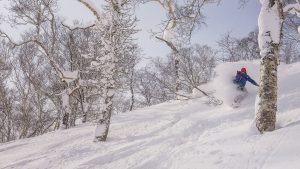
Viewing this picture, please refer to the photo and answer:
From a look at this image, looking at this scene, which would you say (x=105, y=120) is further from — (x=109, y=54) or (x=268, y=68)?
(x=268, y=68)

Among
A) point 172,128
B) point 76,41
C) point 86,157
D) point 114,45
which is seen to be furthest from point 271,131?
point 76,41

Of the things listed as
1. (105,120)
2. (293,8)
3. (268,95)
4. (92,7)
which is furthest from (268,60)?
(92,7)

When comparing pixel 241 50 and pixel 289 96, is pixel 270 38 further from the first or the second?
pixel 241 50

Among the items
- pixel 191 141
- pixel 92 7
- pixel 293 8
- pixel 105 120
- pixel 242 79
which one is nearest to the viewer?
pixel 293 8

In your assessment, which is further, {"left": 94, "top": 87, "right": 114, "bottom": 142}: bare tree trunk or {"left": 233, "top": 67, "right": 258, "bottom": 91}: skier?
{"left": 94, "top": 87, "right": 114, "bottom": 142}: bare tree trunk

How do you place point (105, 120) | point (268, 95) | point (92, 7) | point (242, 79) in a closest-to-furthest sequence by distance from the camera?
point (268, 95) < point (242, 79) < point (105, 120) < point (92, 7)

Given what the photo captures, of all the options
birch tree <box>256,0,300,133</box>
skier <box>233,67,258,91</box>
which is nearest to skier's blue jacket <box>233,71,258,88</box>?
skier <box>233,67,258,91</box>

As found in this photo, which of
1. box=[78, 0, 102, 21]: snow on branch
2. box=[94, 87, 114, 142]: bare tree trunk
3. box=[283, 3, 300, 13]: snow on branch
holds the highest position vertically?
box=[78, 0, 102, 21]: snow on branch

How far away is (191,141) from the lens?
30.5ft

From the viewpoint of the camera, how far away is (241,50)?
31.0m

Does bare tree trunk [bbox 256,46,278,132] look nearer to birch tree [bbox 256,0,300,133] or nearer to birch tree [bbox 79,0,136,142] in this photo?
birch tree [bbox 256,0,300,133]

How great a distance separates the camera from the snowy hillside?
6703 millimetres

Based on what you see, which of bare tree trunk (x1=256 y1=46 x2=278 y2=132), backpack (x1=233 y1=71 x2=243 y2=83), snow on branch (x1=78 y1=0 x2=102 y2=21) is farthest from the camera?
snow on branch (x1=78 y1=0 x2=102 y2=21)

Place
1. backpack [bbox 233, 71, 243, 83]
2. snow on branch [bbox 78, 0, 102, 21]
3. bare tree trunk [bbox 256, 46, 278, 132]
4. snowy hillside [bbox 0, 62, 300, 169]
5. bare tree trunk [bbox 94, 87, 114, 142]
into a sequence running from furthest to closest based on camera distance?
snow on branch [bbox 78, 0, 102, 21], bare tree trunk [bbox 94, 87, 114, 142], backpack [bbox 233, 71, 243, 83], bare tree trunk [bbox 256, 46, 278, 132], snowy hillside [bbox 0, 62, 300, 169]
